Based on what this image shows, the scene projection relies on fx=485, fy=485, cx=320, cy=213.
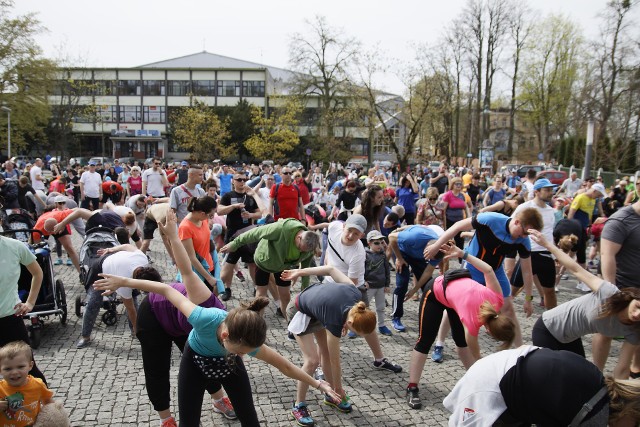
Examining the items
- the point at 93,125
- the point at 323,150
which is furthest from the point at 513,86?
the point at 93,125

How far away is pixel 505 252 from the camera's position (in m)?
5.11

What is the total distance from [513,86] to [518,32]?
4.31 metres

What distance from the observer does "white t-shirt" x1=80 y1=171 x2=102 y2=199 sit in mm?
12789

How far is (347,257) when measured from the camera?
5102 mm

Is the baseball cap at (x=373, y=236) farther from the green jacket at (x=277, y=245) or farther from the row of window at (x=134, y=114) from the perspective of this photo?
the row of window at (x=134, y=114)

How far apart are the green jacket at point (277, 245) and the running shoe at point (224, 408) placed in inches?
66.3

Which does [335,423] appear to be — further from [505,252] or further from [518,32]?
[518,32]

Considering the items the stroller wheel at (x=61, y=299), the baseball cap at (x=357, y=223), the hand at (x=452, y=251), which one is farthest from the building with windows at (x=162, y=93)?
the hand at (x=452, y=251)

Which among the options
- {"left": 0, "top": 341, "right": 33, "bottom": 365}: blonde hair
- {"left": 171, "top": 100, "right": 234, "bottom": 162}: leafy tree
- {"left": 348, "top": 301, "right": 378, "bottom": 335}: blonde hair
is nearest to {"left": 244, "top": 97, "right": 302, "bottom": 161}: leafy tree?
{"left": 171, "top": 100, "right": 234, "bottom": 162}: leafy tree

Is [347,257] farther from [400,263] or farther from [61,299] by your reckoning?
[61,299]

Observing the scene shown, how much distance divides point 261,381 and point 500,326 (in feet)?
8.61

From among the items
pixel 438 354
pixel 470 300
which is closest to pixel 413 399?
pixel 438 354

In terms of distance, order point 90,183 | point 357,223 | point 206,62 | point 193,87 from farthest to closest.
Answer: point 206,62
point 193,87
point 90,183
point 357,223

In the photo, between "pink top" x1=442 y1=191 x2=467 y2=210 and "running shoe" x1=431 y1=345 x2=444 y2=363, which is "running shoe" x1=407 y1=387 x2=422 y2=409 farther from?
"pink top" x1=442 y1=191 x2=467 y2=210
